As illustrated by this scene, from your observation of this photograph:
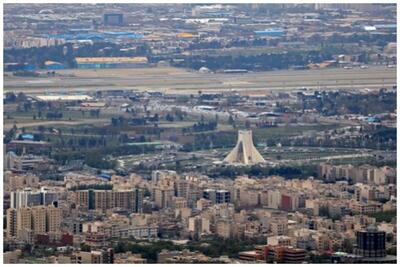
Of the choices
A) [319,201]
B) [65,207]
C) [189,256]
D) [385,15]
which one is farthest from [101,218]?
[385,15]

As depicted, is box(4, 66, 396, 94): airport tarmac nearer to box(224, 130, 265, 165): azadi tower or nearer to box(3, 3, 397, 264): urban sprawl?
box(3, 3, 397, 264): urban sprawl

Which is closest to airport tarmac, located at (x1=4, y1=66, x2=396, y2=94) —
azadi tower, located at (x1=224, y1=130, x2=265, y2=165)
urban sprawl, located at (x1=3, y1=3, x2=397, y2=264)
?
urban sprawl, located at (x1=3, y1=3, x2=397, y2=264)

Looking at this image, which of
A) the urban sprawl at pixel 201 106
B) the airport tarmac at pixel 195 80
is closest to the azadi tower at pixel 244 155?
the urban sprawl at pixel 201 106

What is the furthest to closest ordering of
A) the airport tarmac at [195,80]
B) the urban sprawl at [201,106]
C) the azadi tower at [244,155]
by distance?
the airport tarmac at [195,80] → the azadi tower at [244,155] → the urban sprawl at [201,106]

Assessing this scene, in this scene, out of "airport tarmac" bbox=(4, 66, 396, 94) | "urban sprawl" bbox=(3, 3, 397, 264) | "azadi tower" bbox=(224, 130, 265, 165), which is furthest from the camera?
"airport tarmac" bbox=(4, 66, 396, 94)

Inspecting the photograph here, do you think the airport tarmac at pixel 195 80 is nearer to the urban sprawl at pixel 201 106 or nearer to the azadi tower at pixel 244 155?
the urban sprawl at pixel 201 106

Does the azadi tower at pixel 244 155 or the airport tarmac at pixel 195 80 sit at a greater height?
the airport tarmac at pixel 195 80

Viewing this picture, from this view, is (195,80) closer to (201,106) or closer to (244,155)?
(201,106)

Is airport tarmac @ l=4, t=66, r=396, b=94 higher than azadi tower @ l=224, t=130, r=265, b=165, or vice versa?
airport tarmac @ l=4, t=66, r=396, b=94
